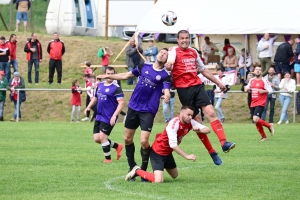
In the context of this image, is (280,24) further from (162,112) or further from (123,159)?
(123,159)

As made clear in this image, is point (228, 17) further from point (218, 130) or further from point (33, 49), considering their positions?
point (218, 130)

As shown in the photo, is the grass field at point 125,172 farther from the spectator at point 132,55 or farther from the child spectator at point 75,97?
the spectator at point 132,55

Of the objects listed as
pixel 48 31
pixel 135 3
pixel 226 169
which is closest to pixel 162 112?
pixel 135 3

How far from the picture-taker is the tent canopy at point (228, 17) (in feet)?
96.7

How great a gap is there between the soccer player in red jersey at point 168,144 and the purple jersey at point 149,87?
2.30 ft

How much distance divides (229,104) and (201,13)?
3.61m

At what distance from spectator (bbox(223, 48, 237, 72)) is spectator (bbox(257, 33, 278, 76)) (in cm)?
102

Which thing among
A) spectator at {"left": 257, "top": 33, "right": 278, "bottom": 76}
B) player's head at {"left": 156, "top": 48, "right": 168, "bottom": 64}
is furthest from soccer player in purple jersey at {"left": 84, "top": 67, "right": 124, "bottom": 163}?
spectator at {"left": 257, "top": 33, "right": 278, "bottom": 76}

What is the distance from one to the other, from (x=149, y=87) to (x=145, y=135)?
0.76m

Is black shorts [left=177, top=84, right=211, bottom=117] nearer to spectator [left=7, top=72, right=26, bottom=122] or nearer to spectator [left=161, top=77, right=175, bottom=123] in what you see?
spectator [left=161, top=77, right=175, bottom=123]

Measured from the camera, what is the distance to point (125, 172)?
42.7 ft

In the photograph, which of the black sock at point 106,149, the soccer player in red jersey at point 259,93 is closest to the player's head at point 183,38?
the black sock at point 106,149

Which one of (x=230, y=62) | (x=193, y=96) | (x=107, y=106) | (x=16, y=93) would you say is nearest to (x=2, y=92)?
(x=16, y=93)

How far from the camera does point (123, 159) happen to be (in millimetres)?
15406
